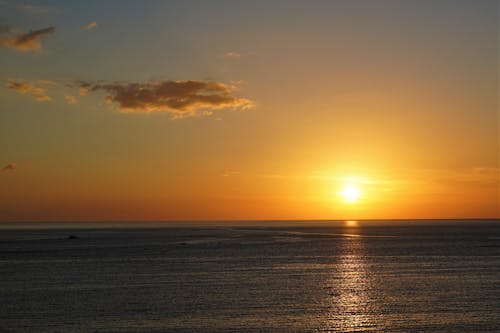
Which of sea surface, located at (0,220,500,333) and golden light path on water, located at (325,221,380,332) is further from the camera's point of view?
sea surface, located at (0,220,500,333)

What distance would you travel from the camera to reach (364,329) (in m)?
31.9

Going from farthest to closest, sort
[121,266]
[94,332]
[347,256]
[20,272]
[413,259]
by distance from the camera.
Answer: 1. [347,256]
2. [413,259]
3. [121,266]
4. [20,272]
5. [94,332]

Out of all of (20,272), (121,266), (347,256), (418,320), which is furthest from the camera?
(347,256)

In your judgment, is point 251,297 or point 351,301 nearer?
point 351,301

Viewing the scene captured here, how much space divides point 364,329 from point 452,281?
24367mm

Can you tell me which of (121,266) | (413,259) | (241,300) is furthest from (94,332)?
(413,259)

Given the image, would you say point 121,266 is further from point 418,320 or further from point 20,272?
point 418,320

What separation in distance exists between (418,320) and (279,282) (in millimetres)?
19759

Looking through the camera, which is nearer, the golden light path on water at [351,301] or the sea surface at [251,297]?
the golden light path on water at [351,301]

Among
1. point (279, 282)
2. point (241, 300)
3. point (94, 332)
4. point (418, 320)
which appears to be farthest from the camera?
point (279, 282)

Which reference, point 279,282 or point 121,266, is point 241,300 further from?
point 121,266

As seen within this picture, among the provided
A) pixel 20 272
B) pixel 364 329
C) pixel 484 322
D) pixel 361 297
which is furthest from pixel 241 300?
pixel 20 272

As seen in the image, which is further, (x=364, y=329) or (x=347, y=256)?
(x=347, y=256)

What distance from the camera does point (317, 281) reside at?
177ft
